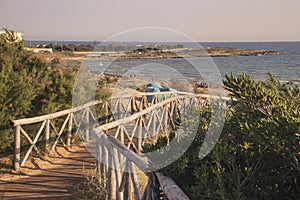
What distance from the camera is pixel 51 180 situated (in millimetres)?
5551

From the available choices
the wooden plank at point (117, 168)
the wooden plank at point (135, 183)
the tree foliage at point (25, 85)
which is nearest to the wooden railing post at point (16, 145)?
the tree foliage at point (25, 85)

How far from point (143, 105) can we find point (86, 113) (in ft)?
8.70

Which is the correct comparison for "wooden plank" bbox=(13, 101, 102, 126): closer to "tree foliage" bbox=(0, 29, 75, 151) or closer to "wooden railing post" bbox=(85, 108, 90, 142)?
"wooden railing post" bbox=(85, 108, 90, 142)

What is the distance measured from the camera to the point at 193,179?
247 cm

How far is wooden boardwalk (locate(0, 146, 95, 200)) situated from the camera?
4.98m

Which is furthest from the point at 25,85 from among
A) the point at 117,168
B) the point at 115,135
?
the point at 117,168

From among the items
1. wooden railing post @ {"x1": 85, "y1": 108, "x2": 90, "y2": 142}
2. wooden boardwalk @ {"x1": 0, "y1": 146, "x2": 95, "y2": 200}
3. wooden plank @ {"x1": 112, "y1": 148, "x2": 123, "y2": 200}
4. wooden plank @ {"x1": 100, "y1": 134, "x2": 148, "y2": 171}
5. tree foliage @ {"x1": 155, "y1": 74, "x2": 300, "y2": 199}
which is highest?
tree foliage @ {"x1": 155, "y1": 74, "x2": 300, "y2": 199}

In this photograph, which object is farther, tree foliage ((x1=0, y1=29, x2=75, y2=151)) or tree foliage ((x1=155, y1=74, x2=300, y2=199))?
tree foliage ((x1=0, y1=29, x2=75, y2=151))

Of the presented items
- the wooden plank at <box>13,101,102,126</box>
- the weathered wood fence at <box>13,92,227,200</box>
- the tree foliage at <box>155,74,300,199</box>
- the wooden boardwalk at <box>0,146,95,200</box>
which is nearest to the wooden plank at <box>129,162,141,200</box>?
the weathered wood fence at <box>13,92,227,200</box>

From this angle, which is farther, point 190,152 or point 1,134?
point 1,134

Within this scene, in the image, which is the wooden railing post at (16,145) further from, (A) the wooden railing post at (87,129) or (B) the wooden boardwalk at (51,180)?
(A) the wooden railing post at (87,129)

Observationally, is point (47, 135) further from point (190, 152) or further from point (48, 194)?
point (190, 152)

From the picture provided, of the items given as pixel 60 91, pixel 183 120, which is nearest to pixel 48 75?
pixel 60 91

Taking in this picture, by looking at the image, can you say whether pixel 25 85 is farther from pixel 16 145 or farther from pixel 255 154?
pixel 255 154
